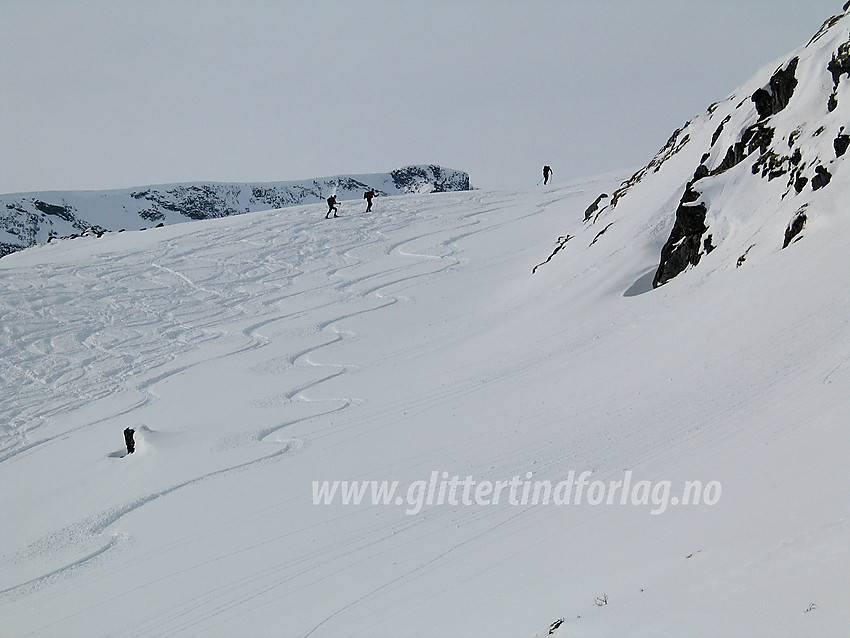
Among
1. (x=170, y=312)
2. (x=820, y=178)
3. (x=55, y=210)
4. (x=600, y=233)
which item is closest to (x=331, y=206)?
(x=170, y=312)

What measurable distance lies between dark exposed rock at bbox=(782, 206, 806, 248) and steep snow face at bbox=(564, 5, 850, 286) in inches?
0.7

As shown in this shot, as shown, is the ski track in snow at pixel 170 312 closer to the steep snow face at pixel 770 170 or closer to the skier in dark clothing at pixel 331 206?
the skier in dark clothing at pixel 331 206

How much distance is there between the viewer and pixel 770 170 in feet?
45.6

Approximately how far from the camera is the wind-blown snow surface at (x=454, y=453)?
608 cm

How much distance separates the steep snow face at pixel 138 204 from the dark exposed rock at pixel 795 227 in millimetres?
115570

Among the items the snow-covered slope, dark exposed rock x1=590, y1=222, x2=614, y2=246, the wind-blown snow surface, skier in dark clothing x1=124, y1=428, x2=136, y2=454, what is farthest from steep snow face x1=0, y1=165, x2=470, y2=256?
skier in dark clothing x1=124, y1=428, x2=136, y2=454

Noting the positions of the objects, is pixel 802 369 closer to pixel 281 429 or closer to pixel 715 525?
pixel 715 525

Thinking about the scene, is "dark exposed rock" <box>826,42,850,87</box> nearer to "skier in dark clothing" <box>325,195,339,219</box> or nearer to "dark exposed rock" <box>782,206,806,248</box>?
"dark exposed rock" <box>782,206,806,248</box>

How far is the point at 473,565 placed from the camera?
7.57 m

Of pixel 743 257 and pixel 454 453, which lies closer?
pixel 454 453

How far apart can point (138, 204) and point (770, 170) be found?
6678 inches

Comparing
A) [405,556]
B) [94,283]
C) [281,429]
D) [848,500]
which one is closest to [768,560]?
[848,500]

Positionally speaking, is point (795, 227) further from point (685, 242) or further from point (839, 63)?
point (839, 63)

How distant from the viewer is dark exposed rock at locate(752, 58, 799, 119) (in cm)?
1473
